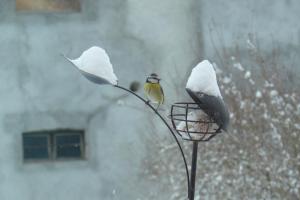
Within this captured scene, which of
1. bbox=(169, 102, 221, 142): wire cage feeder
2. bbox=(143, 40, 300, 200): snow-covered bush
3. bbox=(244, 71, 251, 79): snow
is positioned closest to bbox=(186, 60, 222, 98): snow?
bbox=(169, 102, 221, 142): wire cage feeder

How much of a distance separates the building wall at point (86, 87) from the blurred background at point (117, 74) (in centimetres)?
1

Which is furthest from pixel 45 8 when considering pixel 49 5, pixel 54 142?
pixel 54 142

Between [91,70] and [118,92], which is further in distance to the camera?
[118,92]

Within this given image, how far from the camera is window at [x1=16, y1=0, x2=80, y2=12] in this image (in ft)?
31.4

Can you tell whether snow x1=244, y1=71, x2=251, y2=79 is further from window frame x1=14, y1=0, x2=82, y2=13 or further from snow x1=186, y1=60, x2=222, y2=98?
snow x1=186, y1=60, x2=222, y2=98

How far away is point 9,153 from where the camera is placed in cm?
949

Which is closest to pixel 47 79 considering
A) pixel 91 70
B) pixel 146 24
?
pixel 146 24

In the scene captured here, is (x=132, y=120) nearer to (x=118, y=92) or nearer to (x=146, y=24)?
(x=118, y=92)

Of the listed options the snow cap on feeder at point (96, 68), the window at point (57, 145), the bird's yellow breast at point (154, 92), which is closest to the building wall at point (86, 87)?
the window at point (57, 145)

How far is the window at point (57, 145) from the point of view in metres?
9.65

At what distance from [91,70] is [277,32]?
4.97m

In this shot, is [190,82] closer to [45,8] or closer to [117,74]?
[117,74]

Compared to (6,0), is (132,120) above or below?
below

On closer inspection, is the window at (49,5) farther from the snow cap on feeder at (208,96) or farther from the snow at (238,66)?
the snow cap on feeder at (208,96)
